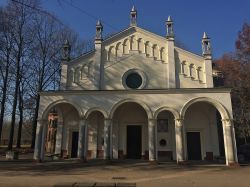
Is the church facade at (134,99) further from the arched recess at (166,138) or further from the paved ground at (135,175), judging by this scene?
the paved ground at (135,175)

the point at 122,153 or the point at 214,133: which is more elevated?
the point at 214,133

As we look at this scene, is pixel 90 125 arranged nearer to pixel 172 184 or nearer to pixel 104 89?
pixel 104 89

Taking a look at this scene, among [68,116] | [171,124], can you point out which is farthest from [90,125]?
[171,124]

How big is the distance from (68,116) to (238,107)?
809 inches

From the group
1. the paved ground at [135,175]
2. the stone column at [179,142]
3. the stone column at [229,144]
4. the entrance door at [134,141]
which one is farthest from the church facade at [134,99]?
the paved ground at [135,175]

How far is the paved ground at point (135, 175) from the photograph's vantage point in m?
11.7

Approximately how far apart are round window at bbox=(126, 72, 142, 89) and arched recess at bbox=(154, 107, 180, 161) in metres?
3.28

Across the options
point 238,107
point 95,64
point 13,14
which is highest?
point 13,14

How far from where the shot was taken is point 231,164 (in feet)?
57.9

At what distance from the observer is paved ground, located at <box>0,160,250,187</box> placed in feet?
38.5

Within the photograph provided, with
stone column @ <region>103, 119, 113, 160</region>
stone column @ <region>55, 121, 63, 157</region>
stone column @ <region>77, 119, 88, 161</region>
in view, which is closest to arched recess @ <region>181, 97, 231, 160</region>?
stone column @ <region>103, 119, 113, 160</region>

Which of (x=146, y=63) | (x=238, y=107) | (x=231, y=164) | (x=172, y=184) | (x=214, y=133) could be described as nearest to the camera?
(x=172, y=184)

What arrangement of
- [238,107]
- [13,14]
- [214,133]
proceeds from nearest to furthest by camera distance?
1. [214,133]
2. [13,14]
3. [238,107]

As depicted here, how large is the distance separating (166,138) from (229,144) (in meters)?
5.50
